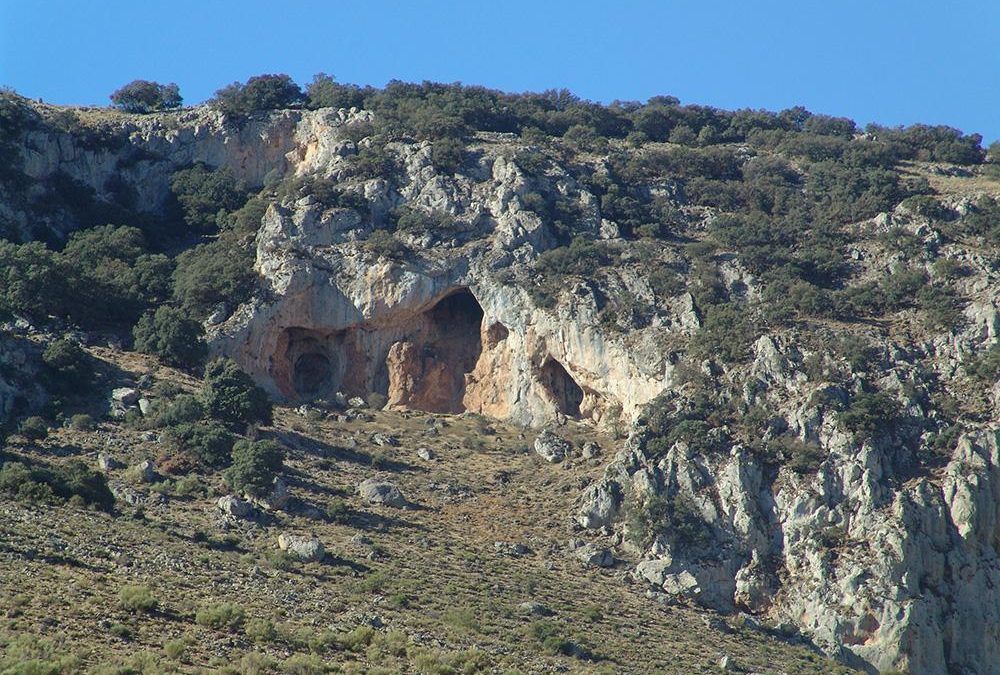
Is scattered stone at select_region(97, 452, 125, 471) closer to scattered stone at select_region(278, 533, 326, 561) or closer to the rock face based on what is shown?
scattered stone at select_region(278, 533, 326, 561)

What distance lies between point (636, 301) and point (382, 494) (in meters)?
18.2

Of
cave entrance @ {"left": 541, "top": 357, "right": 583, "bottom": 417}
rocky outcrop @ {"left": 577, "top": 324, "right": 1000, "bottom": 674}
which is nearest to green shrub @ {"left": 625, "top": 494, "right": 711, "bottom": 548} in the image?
rocky outcrop @ {"left": 577, "top": 324, "right": 1000, "bottom": 674}

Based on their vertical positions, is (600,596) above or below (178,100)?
below

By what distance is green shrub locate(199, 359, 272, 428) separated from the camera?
205ft

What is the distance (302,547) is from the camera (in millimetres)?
51281

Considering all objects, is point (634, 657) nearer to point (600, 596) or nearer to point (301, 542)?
point (600, 596)

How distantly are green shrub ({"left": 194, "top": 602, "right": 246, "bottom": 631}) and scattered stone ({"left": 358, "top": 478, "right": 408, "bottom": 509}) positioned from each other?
17.1 metres

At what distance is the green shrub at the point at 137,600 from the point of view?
132 ft

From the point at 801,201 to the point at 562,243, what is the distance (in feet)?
48.0

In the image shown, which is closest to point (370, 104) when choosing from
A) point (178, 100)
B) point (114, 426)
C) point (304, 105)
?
point (304, 105)

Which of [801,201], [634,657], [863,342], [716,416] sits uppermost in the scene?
[801,201]

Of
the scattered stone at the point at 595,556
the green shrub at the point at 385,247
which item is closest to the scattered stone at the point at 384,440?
the green shrub at the point at 385,247

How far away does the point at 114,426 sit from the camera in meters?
60.8

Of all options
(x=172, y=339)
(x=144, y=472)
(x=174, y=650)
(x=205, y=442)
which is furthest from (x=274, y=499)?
(x=174, y=650)
